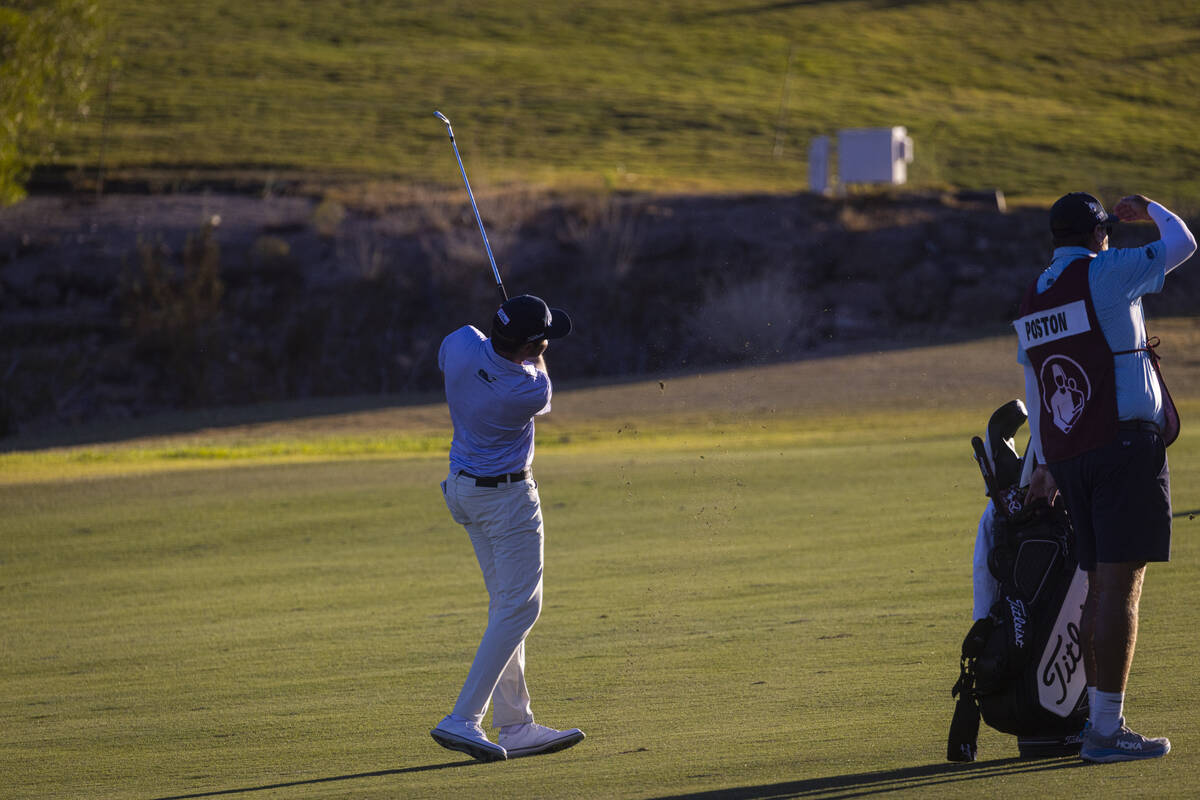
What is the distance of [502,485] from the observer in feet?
22.5

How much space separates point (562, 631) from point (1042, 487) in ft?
14.8

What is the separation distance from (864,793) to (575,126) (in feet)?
196

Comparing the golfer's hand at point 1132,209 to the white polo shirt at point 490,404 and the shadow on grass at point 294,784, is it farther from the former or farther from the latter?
the shadow on grass at point 294,784

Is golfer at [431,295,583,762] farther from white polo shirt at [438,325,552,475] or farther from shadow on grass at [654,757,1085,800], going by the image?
shadow on grass at [654,757,1085,800]

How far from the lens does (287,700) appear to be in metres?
8.43

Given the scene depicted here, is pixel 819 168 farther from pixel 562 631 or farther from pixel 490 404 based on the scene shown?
pixel 490 404

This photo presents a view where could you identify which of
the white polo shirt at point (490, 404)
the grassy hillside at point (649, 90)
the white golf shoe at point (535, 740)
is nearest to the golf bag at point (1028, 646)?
the white golf shoe at point (535, 740)

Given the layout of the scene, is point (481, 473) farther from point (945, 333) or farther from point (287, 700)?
point (945, 333)

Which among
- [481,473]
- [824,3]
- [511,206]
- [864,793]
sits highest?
[824,3]

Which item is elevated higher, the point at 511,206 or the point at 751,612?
the point at 511,206

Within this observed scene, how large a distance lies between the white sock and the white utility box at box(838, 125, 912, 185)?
4258 cm

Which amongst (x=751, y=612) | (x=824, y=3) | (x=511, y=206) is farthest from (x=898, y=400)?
(x=824, y=3)

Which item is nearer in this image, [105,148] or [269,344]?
[269,344]

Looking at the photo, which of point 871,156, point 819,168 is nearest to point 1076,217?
point 871,156
